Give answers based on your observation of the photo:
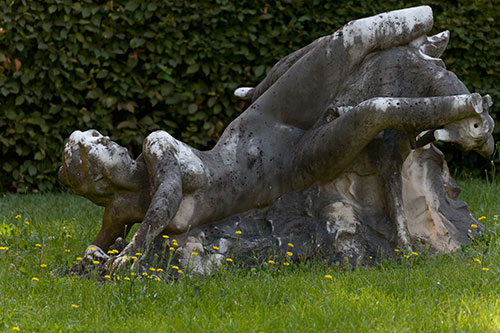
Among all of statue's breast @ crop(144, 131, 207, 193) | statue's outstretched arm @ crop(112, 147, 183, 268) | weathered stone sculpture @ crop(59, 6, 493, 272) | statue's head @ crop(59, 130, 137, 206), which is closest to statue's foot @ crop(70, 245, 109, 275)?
weathered stone sculpture @ crop(59, 6, 493, 272)

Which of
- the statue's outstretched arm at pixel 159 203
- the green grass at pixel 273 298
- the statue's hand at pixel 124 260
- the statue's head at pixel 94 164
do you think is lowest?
the green grass at pixel 273 298

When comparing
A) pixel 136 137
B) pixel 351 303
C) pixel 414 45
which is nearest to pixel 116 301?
pixel 351 303

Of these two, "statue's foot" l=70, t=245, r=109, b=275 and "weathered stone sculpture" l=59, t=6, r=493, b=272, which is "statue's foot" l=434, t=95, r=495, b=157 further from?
"statue's foot" l=70, t=245, r=109, b=275

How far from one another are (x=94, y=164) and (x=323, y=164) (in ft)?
4.36

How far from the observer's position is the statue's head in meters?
4.03

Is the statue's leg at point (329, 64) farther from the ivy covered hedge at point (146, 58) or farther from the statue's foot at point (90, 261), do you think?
the ivy covered hedge at point (146, 58)

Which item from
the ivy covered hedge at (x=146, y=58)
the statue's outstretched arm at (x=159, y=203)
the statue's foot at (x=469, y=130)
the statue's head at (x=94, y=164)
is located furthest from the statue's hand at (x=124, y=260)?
the ivy covered hedge at (x=146, y=58)

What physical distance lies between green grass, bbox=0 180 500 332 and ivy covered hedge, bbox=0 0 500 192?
3.31m

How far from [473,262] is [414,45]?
1418mm

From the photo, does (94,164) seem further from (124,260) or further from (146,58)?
(146,58)

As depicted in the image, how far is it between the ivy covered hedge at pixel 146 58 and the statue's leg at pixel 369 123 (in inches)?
131

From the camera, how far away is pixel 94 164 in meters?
4.04

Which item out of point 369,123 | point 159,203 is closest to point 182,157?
point 159,203

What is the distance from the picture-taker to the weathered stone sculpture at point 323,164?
159 inches
